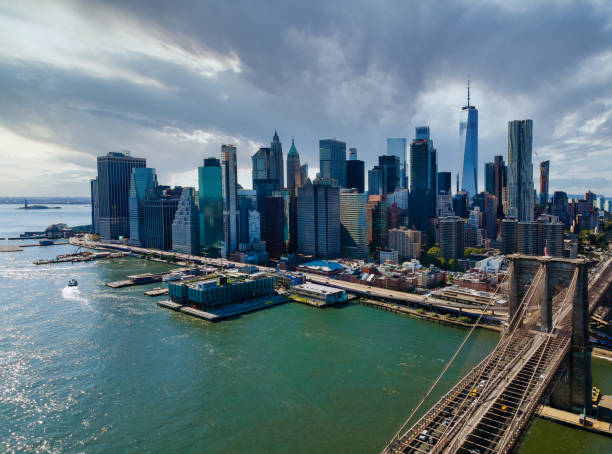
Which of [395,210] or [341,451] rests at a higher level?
[395,210]

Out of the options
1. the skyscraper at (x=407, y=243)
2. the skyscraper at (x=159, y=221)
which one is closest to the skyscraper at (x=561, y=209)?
the skyscraper at (x=407, y=243)

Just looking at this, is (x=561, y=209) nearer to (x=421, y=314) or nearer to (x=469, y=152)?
(x=469, y=152)

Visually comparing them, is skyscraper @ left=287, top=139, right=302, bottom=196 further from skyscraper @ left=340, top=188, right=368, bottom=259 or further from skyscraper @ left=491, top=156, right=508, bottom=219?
skyscraper @ left=491, top=156, right=508, bottom=219

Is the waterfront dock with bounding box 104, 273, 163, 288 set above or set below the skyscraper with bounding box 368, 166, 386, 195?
below

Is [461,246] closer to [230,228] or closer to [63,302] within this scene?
[230,228]

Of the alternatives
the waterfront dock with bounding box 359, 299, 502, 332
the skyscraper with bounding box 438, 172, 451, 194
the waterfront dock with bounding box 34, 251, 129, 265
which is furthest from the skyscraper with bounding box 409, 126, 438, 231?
the waterfront dock with bounding box 34, 251, 129, 265

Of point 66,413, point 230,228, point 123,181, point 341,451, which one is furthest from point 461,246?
point 123,181
